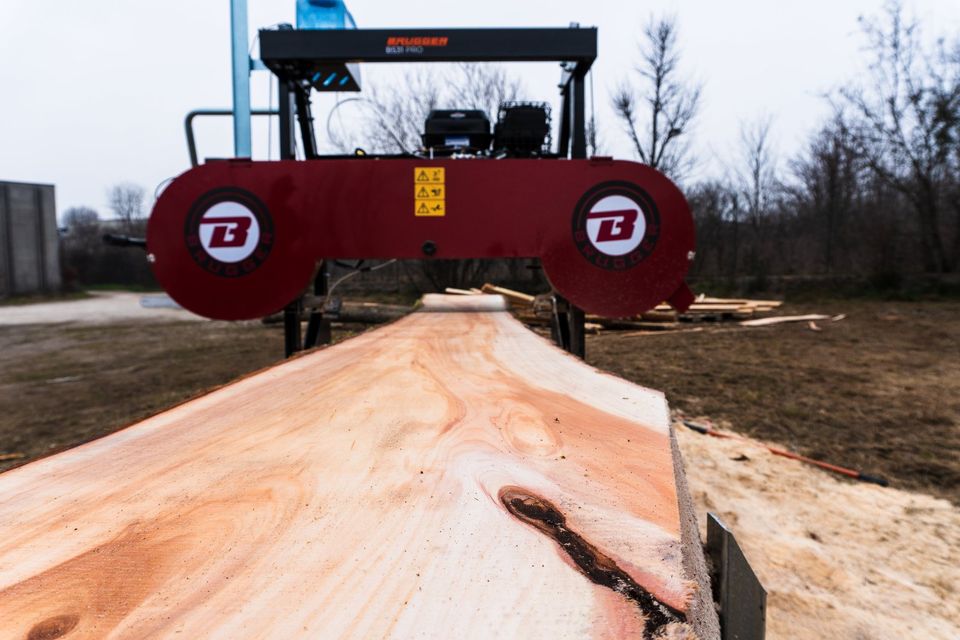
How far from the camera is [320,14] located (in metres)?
2.86

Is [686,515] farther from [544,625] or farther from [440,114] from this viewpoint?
[440,114]

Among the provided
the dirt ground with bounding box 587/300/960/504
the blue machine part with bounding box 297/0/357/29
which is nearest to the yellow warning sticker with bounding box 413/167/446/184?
the blue machine part with bounding box 297/0/357/29

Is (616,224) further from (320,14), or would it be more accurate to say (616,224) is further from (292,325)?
(320,14)

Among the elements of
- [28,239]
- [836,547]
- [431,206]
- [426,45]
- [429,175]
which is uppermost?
[426,45]

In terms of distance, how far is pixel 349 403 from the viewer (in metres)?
1.41

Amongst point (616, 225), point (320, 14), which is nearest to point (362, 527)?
point (616, 225)

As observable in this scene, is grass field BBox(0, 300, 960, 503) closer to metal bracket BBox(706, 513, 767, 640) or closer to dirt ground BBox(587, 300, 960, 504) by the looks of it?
dirt ground BBox(587, 300, 960, 504)

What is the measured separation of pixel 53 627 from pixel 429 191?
220cm

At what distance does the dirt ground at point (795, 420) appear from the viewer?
6.55 ft

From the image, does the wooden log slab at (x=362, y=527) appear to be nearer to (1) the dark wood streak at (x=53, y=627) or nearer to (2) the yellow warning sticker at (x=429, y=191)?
(1) the dark wood streak at (x=53, y=627)

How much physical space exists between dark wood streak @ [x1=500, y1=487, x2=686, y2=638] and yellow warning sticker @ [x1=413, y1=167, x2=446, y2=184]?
1.93 m

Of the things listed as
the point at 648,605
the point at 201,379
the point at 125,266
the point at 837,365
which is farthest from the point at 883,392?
the point at 125,266

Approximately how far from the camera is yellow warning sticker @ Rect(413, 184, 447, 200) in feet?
8.38

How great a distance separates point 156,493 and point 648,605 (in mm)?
742
